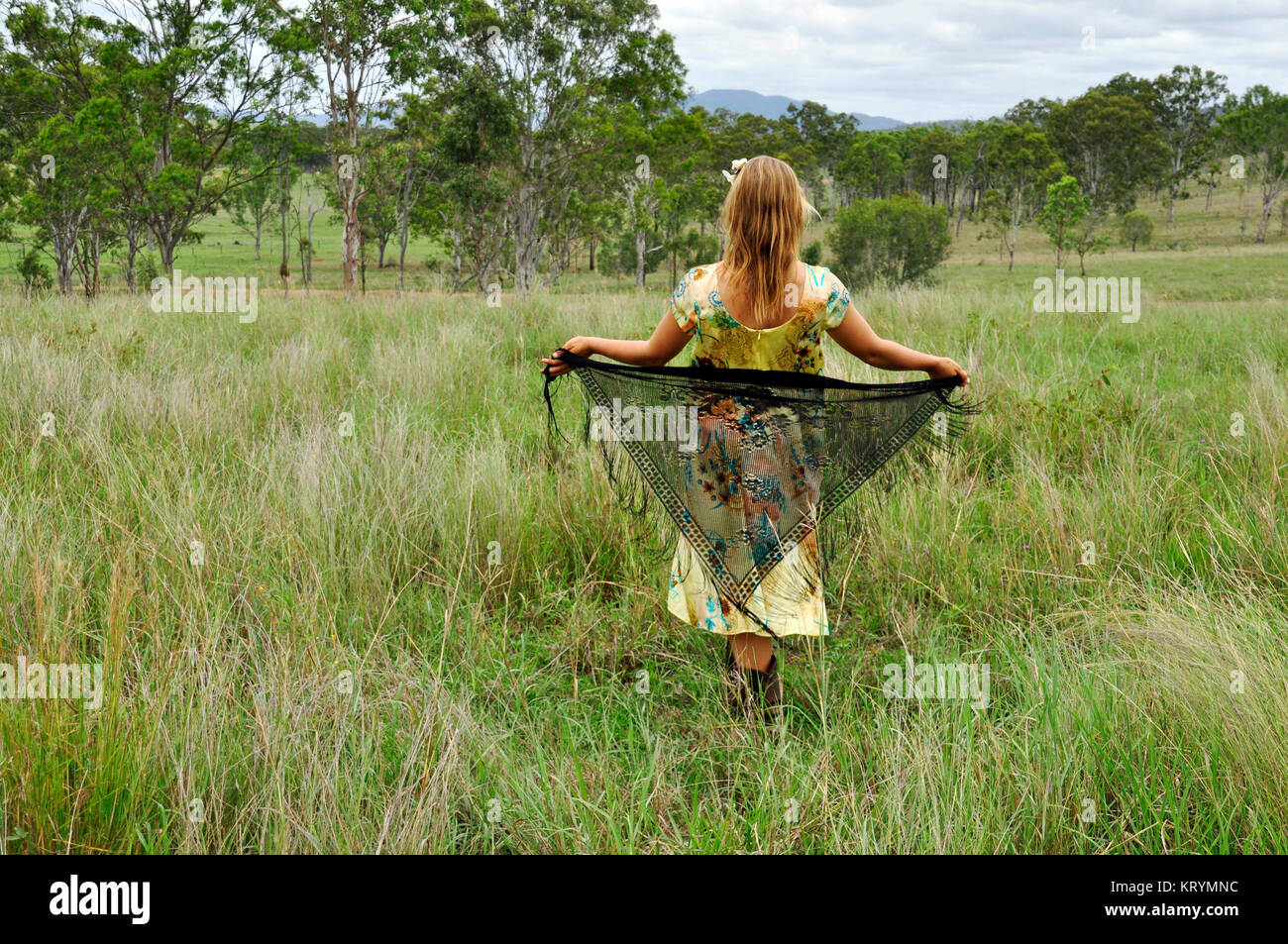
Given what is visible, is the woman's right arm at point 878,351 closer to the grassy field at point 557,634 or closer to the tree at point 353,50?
the grassy field at point 557,634

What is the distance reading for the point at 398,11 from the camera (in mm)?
20609

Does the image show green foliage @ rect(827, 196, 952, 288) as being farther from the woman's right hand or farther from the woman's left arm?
the woman's left arm

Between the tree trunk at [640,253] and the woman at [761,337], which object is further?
the tree trunk at [640,253]

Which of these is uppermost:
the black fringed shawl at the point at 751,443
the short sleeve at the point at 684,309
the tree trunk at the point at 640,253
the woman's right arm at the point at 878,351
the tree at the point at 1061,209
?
the tree at the point at 1061,209

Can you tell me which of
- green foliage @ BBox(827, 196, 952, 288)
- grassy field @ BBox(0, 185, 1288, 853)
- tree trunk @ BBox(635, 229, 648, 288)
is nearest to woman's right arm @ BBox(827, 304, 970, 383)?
grassy field @ BBox(0, 185, 1288, 853)

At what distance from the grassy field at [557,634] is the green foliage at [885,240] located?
34.7 meters

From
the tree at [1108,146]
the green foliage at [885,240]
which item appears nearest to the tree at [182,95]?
the green foliage at [885,240]

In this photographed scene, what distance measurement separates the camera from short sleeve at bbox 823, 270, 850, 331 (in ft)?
8.79

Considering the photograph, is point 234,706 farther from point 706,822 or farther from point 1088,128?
point 1088,128

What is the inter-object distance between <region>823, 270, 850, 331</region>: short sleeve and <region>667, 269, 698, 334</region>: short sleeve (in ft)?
1.37

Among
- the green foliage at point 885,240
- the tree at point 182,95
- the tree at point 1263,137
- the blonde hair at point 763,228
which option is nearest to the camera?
the blonde hair at point 763,228

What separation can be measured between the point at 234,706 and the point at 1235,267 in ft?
146

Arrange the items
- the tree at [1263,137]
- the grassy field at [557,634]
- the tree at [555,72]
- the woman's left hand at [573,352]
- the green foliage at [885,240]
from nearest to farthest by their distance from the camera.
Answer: the grassy field at [557,634]
the woman's left hand at [573,352]
the tree at [555,72]
the green foliage at [885,240]
the tree at [1263,137]

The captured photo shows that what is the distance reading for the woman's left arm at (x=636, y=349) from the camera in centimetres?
288
